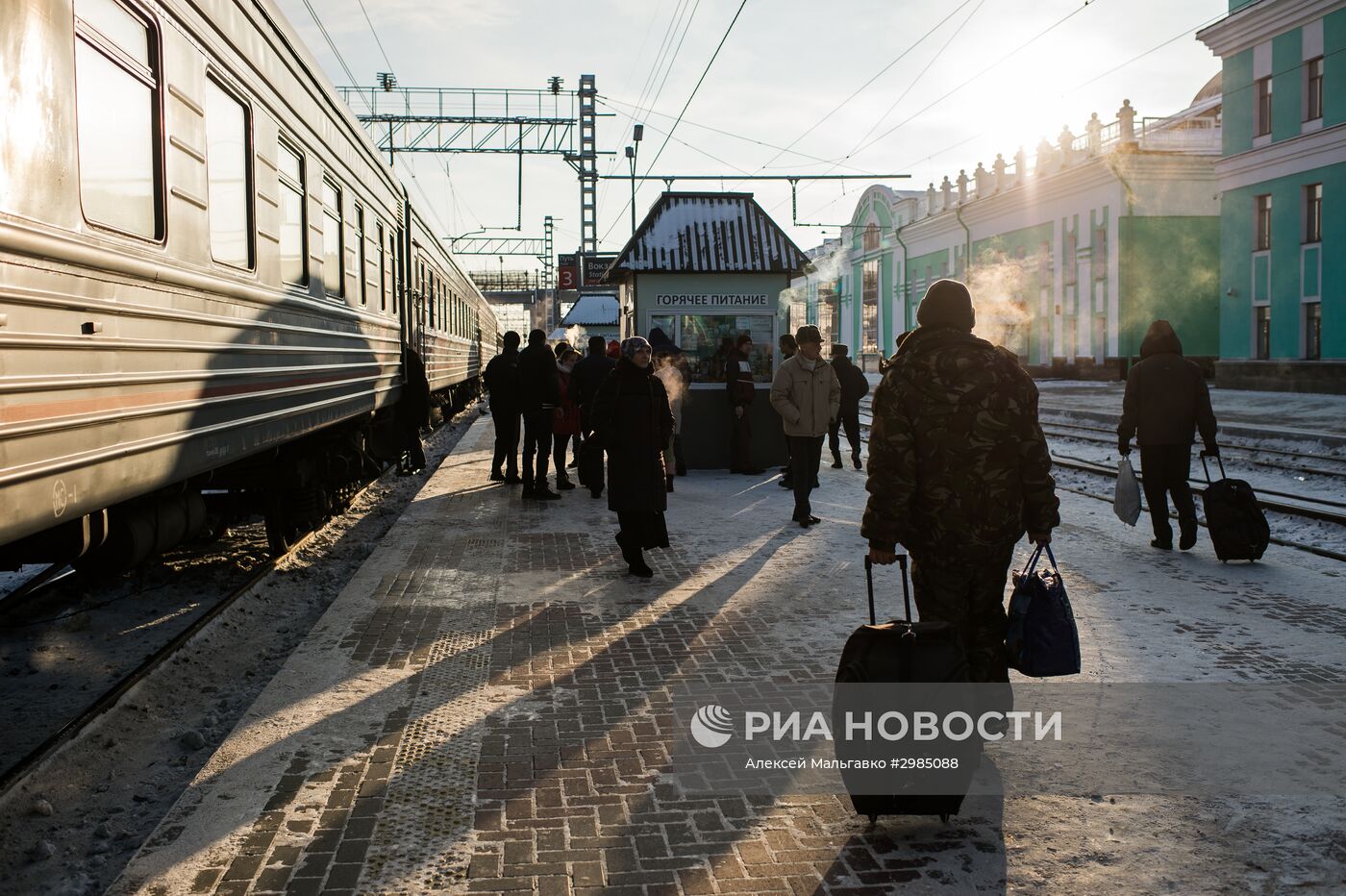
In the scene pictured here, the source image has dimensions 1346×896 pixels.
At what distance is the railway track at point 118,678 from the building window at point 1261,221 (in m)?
31.3

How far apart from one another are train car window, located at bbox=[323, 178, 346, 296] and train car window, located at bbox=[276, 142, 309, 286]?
0.69 meters

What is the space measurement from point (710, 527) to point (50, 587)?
501cm

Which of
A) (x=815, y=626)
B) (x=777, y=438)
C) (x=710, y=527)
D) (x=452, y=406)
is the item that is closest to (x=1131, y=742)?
(x=815, y=626)

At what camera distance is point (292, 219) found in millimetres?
7902

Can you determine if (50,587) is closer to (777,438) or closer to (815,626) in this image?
(815,626)

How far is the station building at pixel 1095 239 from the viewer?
4075cm

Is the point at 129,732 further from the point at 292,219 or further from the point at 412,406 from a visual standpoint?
the point at 412,406

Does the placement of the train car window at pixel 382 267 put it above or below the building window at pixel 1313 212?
below

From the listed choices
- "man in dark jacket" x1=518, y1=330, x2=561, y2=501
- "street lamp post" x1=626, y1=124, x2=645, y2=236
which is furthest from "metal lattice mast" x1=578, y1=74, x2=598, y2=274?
→ "man in dark jacket" x1=518, y1=330, x2=561, y2=501

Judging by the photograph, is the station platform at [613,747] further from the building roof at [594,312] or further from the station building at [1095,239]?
the building roof at [594,312]

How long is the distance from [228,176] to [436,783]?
3.52m

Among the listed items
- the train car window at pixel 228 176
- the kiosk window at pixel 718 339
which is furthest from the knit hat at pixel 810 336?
the train car window at pixel 228 176

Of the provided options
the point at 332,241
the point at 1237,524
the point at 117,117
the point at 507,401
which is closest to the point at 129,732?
the point at 117,117

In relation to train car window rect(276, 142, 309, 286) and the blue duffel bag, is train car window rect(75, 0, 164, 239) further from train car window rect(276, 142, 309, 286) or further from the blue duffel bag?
the blue duffel bag
